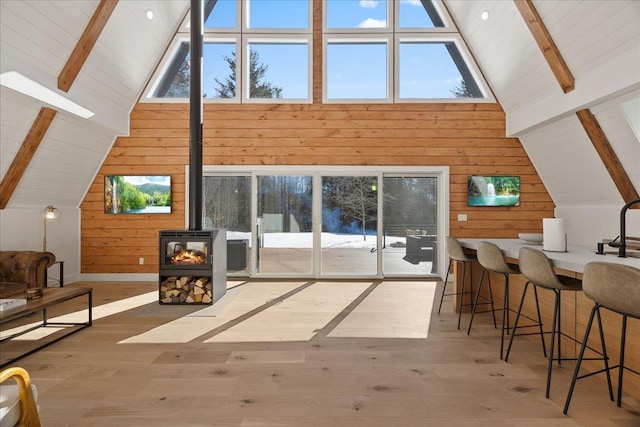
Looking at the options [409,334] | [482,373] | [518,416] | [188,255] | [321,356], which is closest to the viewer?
[518,416]

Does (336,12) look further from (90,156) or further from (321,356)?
(321,356)

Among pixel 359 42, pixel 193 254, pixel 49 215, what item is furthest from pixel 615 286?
pixel 49 215

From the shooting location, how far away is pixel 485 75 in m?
6.29

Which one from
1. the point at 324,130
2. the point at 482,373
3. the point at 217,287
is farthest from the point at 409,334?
the point at 324,130

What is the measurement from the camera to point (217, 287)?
4.98 metres

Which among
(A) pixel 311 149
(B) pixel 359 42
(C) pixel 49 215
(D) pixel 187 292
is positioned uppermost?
(B) pixel 359 42

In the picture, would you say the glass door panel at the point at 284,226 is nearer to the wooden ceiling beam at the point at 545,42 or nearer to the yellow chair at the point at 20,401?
the wooden ceiling beam at the point at 545,42

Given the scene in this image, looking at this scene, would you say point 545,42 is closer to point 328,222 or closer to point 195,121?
point 328,222

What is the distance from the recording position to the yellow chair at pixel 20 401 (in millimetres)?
1552

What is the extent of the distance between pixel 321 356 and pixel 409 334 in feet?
3.42

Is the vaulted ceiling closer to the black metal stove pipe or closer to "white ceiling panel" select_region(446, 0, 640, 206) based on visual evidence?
"white ceiling panel" select_region(446, 0, 640, 206)

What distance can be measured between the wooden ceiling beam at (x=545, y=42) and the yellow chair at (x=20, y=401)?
5.76m

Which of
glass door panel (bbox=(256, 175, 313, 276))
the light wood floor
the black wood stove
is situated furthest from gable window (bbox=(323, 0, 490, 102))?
the light wood floor

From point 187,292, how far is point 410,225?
3899 millimetres
